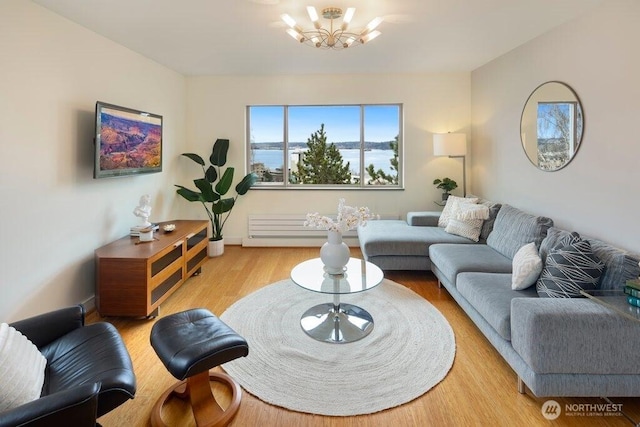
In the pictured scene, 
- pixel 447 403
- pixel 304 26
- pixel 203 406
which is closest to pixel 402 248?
pixel 447 403

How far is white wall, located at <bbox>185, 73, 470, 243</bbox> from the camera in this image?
497cm

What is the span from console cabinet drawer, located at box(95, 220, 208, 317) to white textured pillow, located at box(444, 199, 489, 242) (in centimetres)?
305

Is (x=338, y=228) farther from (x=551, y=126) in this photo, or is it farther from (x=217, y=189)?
(x=217, y=189)

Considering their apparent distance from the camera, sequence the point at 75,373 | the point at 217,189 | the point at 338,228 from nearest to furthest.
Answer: the point at 75,373, the point at 338,228, the point at 217,189

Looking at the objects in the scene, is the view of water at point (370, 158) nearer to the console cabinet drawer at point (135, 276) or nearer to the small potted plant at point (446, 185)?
the small potted plant at point (446, 185)

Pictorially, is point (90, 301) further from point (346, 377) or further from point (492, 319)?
point (492, 319)

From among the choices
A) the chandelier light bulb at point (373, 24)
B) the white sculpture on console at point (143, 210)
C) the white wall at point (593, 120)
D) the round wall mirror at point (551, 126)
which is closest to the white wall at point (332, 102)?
the white wall at point (593, 120)

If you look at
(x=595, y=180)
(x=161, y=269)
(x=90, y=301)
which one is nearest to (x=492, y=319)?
(x=595, y=180)

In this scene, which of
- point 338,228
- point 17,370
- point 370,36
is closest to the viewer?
point 17,370

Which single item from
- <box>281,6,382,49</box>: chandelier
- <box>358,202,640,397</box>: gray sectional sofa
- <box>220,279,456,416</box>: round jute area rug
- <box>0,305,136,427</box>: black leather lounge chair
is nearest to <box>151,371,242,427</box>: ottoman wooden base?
<box>220,279,456,416</box>: round jute area rug

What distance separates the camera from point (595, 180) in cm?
270

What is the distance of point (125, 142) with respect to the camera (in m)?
3.36

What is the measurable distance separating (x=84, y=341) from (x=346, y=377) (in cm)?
147

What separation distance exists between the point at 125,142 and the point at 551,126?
409 centimetres
